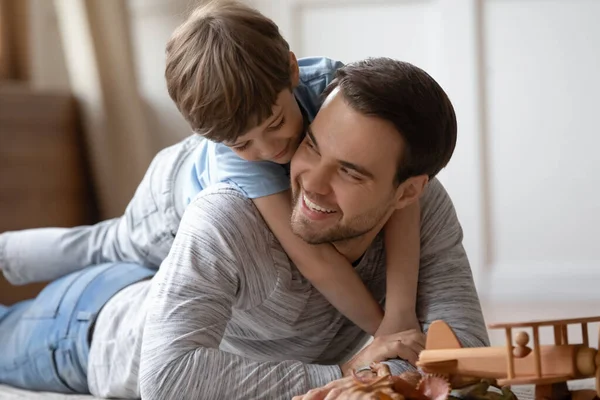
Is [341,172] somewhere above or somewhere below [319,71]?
below

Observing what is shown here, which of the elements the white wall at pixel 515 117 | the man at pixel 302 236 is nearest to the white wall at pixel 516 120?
the white wall at pixel 515 117

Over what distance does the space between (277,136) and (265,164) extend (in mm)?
84

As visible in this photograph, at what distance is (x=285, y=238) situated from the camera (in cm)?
128

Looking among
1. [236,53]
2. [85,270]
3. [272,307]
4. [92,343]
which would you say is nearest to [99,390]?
[92,343]

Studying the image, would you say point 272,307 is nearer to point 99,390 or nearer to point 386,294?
point 386,294

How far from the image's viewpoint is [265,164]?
131 centimetres

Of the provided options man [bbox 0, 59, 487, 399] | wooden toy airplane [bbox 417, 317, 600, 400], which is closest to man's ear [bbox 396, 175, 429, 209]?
man [bbox 0, 59, 487, 399]

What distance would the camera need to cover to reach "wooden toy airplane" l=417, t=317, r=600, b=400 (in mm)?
774

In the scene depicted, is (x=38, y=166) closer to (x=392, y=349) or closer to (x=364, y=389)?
(x=392, y=349)

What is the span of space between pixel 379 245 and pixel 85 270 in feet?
2.53

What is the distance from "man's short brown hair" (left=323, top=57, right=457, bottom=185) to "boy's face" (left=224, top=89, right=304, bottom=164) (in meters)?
0.08

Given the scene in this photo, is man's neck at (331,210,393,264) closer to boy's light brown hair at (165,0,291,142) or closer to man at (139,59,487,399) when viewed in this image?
man at (139,59,487,399)

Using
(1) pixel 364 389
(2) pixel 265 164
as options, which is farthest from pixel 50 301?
(1) pixel 364 389

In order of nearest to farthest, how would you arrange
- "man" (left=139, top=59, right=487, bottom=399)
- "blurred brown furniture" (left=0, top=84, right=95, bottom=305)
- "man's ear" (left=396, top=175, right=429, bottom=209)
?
"man" (left=139, top=59, right=487, bottom=399) → "man's ear" (left=396, top=175, right=429, bottom=209) → "blurred brown furniture" (left=0, top=84, right=95, bottom=305)
